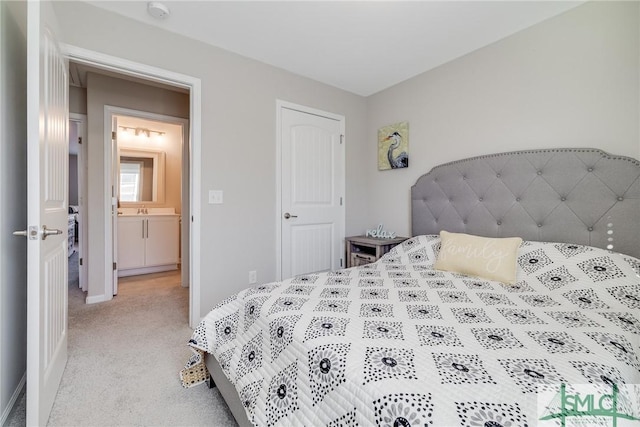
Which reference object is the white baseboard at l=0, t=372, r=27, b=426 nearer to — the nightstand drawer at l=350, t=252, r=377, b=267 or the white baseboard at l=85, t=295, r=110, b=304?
the white baseboard at l=85, t=295, r=110, b=304

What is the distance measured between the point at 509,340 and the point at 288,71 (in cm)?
279

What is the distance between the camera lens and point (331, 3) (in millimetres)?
1878

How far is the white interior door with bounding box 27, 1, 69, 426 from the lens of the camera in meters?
1.17

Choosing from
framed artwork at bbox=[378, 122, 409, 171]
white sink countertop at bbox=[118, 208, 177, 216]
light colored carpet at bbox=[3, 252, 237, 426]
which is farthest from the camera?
white sink countertop at bbox=[118, 208, 177, 216]

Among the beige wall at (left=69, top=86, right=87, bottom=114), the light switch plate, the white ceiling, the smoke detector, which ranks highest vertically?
the white ceiling

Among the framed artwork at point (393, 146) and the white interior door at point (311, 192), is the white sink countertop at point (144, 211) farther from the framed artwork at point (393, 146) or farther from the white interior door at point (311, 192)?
the framed artwork at point (393, 146)

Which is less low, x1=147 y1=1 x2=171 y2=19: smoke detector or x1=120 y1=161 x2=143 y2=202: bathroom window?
x1=147 y1=1 x2=171 y2=19: smoke detector

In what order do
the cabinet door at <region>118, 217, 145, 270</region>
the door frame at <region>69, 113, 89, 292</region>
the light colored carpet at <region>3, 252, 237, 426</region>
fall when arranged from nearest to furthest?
the light colored carpet at <region>3, 252, 237, 426</region>
the door frame at <region>69, 113, 89, 292</region>
the cabinet door at <region>118, 217, 145, 270</region>

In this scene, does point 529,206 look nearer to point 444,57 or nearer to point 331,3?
point 444,57

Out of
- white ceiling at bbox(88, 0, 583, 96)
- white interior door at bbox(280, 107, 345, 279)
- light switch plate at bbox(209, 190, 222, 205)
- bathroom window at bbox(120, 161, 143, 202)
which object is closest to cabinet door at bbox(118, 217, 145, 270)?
bathroom window at bbox(120, 161, 143, 202)

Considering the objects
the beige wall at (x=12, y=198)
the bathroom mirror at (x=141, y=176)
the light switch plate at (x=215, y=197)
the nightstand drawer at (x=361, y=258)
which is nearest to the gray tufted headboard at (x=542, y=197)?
the nightstand drawer at (x=361, y=258)

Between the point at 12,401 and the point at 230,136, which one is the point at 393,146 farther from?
the point at 12,401

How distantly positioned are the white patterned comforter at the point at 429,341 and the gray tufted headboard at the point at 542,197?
25 cm

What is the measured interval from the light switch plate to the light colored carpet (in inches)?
42.4
